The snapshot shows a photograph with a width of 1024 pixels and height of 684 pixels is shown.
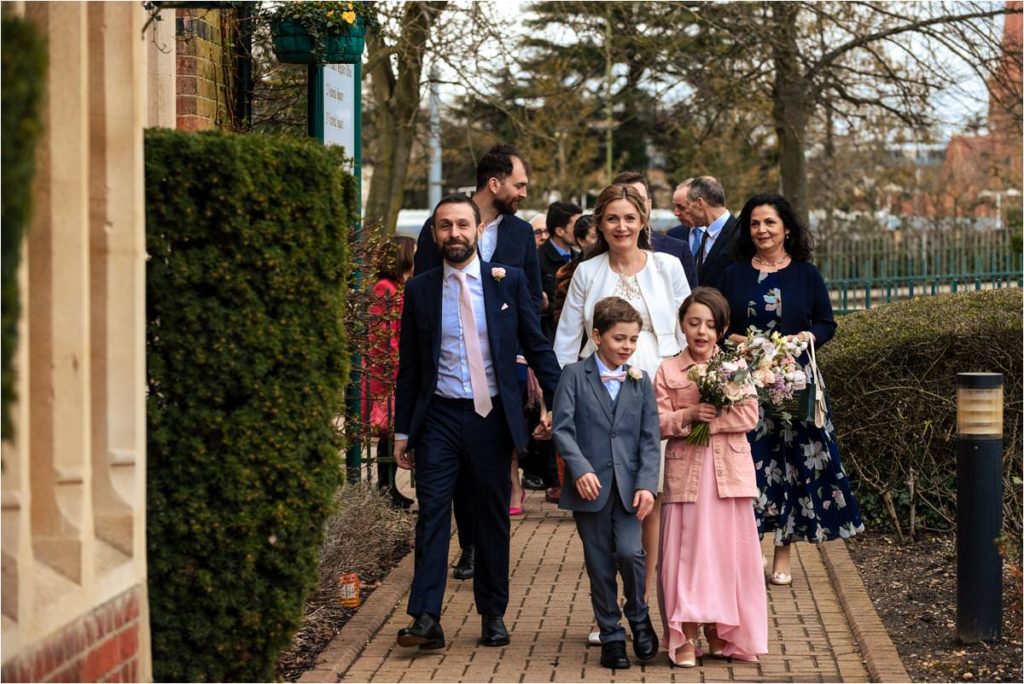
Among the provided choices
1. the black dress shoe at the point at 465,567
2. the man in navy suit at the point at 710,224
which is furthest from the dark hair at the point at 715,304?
the man in navy suit at the point at 710,224

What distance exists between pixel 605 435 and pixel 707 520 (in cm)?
62

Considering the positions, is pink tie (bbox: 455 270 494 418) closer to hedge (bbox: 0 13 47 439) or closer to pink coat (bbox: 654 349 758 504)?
pink coat (bbox: 654 349 758 504)

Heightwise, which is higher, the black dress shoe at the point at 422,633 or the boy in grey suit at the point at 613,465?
the boy in grey suit at the point at 613,465

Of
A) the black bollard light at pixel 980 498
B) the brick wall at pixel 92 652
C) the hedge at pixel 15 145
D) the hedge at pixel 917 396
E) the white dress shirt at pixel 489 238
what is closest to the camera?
the hedge at pixel 15 145

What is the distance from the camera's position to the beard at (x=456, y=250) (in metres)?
6.98

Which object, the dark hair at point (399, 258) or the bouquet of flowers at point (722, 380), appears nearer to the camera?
the bouquet of flowers at point (722, 380)

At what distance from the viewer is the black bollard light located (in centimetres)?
683

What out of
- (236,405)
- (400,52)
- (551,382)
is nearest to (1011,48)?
(400,52)

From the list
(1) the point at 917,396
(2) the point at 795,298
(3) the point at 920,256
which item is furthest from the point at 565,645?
(3) the point at 920,256

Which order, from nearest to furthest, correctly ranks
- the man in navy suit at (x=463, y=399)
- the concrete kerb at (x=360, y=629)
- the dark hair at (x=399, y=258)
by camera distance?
Answer: the concrete kerb at (x=360, y=629) → the man in navy suit at (x=463, y=399) → the dark hair at (x=399, y=258)

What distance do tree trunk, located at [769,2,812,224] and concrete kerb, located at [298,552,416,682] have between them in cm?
1221

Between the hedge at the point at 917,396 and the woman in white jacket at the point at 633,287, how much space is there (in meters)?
2.50

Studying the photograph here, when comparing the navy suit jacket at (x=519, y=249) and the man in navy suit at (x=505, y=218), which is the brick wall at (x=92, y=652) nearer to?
the man in navy suit at (x=505, y=218)

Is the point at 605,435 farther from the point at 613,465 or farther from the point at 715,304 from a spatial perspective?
the point at 715,304
